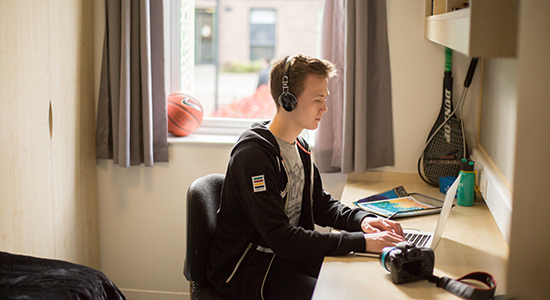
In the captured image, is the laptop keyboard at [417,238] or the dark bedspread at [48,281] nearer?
the laptop keyboard at [417,238]

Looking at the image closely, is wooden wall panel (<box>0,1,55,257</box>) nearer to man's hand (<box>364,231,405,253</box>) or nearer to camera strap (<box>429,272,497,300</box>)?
man's hand (<box>364,231,405,253</box>)

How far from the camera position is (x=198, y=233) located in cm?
163

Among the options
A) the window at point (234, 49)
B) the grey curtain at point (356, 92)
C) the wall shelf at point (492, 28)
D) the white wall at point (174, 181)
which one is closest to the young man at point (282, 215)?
the grey curtain at point (356, 92)

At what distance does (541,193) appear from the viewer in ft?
2.58

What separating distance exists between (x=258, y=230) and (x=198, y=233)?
0.82 ft

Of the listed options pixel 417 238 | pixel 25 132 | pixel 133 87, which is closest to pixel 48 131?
pixel 25 132

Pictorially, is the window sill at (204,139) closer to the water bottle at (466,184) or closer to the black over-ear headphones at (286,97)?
the black over-ear headphones at (286,97)

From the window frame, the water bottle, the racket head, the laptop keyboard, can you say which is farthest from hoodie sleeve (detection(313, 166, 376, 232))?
the window frame

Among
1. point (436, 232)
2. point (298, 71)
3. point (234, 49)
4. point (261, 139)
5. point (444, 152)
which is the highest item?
point (234, 49)

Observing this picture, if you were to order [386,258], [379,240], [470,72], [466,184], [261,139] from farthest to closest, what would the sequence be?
1. [470,72]
2. [466,184]
3. [261,139]
4. [379,240]
5. [386,258]

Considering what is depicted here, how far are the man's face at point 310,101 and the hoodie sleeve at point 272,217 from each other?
0.63ft

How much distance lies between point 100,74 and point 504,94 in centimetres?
197

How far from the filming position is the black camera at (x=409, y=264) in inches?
48.6

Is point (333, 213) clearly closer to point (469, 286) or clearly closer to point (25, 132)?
point (469, 286)
